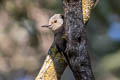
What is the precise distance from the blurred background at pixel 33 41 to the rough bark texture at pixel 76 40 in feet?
18.5

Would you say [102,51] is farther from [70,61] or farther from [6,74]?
[70,61]

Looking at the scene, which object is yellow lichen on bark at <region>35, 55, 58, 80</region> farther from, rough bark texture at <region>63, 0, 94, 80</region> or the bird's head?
rough bark texture at <region>63, 0, 94, 80</region>

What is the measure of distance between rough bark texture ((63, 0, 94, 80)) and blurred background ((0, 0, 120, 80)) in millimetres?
5650

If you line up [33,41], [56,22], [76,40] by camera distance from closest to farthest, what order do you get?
[76,40], [56,22], [33,41]

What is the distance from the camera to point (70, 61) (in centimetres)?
440

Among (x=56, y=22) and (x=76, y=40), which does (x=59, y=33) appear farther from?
(x=76, y=40)

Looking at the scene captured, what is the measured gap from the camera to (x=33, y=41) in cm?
1061

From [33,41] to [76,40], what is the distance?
642 centimetres

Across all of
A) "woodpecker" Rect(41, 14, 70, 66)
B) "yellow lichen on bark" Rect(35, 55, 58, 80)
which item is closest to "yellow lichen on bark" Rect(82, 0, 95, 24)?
"woodpecker" Rect(41, 14, 70, 66)

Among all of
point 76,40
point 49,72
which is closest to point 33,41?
point 49,72

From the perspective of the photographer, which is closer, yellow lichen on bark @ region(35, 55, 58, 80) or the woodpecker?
the woodpecker

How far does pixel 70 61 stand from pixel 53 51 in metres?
0.81

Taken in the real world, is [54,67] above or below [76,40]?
below

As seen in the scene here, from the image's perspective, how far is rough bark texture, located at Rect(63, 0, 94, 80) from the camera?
13.7 ft
